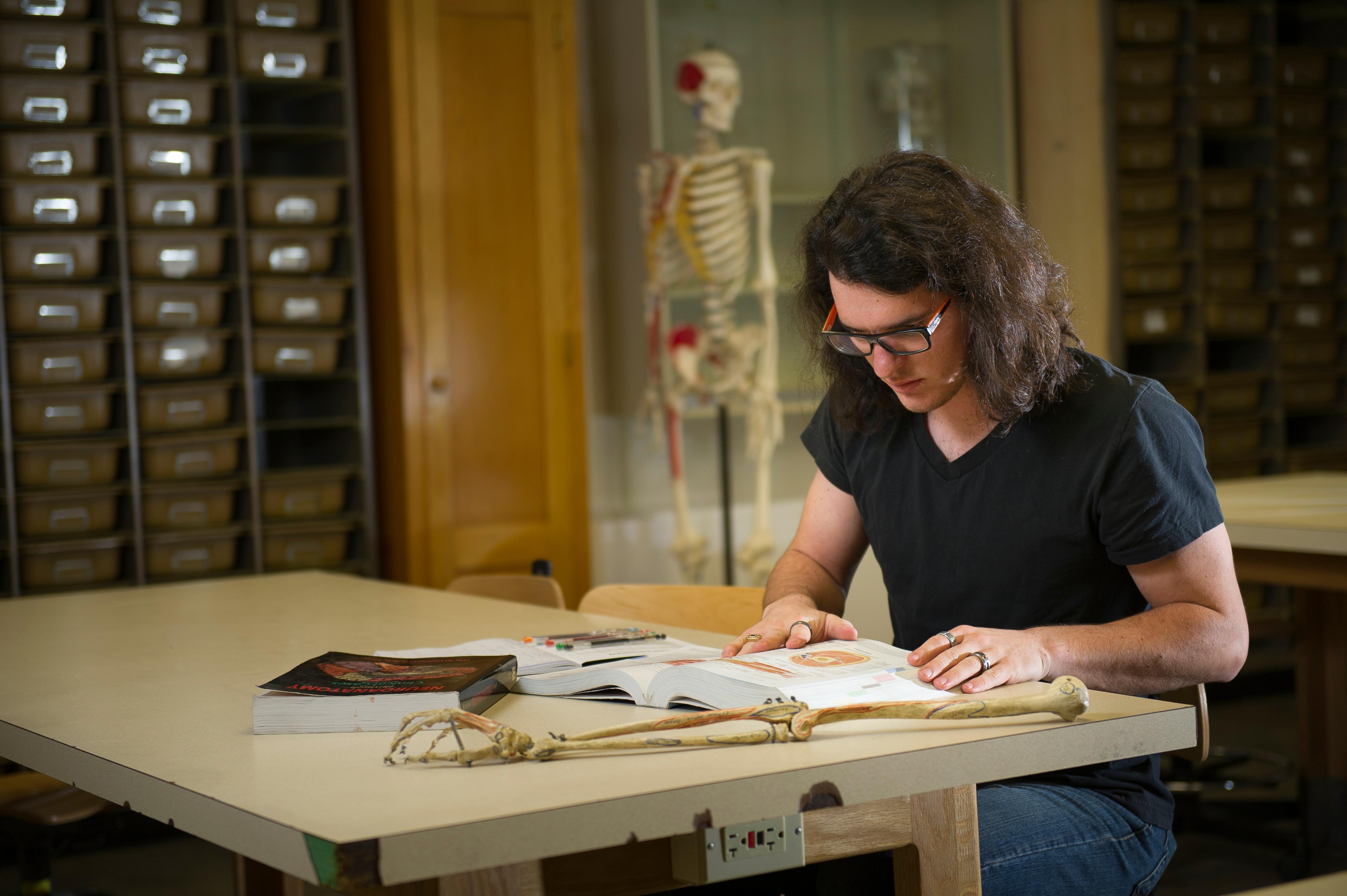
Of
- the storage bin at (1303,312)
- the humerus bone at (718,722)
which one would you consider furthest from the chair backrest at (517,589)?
the storage bin at (1303,312)

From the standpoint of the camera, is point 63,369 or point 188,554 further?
point 188,554

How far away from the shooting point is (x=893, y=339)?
5.40 feet

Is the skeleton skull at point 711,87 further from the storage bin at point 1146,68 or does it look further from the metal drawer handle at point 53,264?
the metal drawer handle at point 53,264

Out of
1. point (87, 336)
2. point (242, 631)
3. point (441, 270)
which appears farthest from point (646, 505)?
point (242, 631)

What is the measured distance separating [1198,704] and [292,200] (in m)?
3.21

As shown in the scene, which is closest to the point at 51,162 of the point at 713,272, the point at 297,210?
the point at 297,210

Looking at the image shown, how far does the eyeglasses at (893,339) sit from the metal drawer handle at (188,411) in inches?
113

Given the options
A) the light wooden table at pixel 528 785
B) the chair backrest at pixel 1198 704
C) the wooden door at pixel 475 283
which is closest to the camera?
the light wooden table at pixel 528 785

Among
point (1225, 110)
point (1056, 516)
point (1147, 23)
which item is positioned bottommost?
point (1056, 516)

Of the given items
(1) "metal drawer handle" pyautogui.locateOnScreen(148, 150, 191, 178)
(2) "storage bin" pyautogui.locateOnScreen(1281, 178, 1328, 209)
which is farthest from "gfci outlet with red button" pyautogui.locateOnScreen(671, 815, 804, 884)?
(2) "storage bin" pyautogui.locateOnScreen(1281, 178, 1328, 209)

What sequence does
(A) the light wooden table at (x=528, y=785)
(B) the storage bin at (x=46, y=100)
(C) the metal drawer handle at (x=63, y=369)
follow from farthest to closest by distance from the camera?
1. (C) the metal drawer handle at (x=63, y=369)
2. (B) the storage bin at (x=46, y=100)
3. (A) the light wooden table at (x=528, y=785)

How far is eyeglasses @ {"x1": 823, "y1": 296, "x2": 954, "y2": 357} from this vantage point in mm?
1634

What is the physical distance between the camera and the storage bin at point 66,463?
3.82 m

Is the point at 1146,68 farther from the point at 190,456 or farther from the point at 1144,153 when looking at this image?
the point at 190,456
